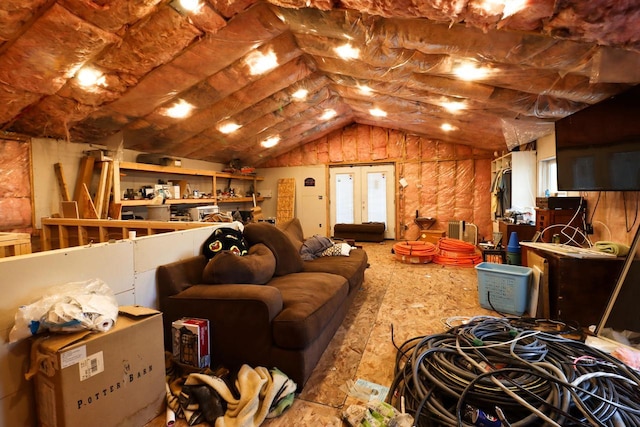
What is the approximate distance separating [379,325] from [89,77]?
3643 millimetres

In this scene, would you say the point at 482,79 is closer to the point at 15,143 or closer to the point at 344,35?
the point at 344,35

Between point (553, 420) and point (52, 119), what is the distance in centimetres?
495

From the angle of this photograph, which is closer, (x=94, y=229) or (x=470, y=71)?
(x=470, y=71)

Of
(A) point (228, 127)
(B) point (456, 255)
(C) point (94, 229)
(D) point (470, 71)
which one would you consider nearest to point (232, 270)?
(C) point (94, 229)

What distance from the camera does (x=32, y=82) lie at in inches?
105

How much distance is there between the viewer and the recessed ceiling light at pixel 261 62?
11.2ft

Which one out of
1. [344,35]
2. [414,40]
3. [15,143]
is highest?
[344,35]

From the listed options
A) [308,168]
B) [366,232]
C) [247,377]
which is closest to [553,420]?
[247,377]

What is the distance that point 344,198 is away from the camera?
7.64m

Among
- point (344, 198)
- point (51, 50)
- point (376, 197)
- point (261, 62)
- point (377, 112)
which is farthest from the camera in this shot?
point (344, 198)

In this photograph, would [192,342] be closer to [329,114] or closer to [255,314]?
[255,314]

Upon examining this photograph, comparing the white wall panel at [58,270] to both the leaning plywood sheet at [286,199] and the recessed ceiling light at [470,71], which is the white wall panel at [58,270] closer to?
the recessed ceiling light at [470,71]

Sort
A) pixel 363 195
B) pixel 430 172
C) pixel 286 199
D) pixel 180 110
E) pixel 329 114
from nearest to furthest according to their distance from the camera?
1. pixel 180 110
2. pixel 329 114
3. pixel 430 172
4. pixel 363 195
5. pixel 286 199

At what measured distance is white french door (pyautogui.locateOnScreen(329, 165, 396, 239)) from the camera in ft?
23.9
